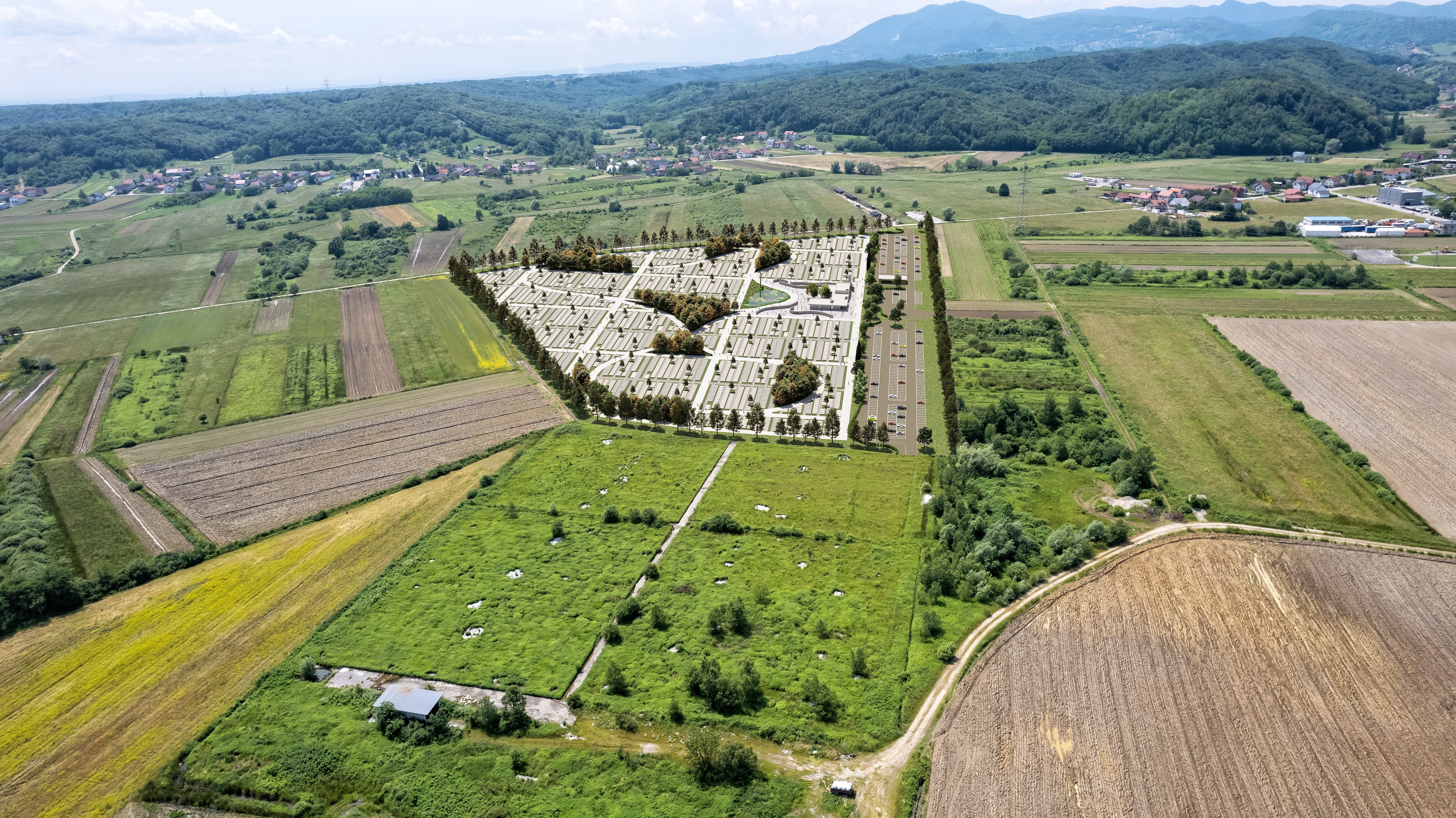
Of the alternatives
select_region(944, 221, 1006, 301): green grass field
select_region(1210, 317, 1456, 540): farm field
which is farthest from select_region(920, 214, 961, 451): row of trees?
select_region(1210, 317, 1456, 540): farm field

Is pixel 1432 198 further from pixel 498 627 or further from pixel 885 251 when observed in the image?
pixel 498 627

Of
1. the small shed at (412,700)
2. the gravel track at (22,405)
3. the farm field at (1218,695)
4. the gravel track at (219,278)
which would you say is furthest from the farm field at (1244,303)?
the gravel track at (219,278)

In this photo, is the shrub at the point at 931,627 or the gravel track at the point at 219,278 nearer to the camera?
the shrub at the point at 931,627

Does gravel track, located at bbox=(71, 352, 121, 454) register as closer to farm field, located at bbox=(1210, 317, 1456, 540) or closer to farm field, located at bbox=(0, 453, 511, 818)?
farm field, located at bbox=(0, 453, 511, 818)

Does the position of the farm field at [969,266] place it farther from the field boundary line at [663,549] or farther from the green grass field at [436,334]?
the green grass field at [436,334]

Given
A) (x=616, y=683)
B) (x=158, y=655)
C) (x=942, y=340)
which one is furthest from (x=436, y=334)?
(x=616, y=683)
